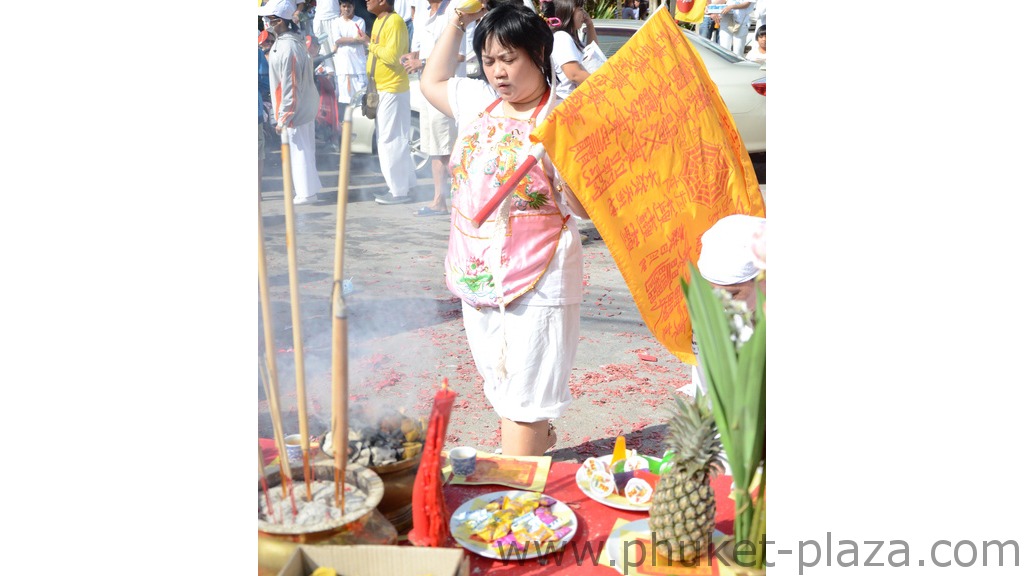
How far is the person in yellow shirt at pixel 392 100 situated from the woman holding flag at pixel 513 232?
12.0ft

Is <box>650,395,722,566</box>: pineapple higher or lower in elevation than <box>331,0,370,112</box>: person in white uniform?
lower

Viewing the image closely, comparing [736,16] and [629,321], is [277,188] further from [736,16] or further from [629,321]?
[736,16]

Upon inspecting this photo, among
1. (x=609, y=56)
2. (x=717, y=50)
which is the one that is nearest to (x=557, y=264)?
(x=609, y=56)

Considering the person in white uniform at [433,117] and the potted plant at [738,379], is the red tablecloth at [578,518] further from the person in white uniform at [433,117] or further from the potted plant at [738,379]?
the person in white uniform at [433,117]

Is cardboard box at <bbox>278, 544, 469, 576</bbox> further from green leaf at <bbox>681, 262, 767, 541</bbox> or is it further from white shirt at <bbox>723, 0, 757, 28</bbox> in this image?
white shirt at <bbox>723, 0, 757, 28</bbox>

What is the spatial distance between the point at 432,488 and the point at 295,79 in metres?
2.11

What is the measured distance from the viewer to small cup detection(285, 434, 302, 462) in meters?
1.55

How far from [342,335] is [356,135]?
21.6ft

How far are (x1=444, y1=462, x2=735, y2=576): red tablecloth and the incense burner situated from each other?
0.69 feet

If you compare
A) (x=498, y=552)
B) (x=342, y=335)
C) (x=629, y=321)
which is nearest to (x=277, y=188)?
(x=342, y=335)

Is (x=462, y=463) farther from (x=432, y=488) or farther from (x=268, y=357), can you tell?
(x=268, y=357)

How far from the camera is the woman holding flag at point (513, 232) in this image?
95.7 inches

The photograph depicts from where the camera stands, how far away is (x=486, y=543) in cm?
162

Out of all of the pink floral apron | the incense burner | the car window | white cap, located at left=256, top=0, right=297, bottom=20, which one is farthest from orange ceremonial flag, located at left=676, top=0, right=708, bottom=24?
the incense burner
